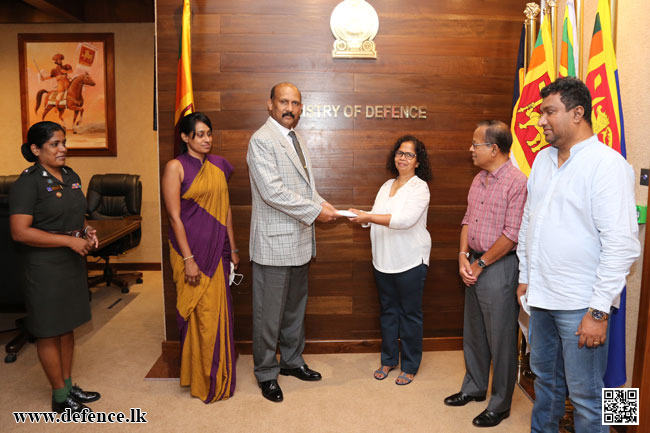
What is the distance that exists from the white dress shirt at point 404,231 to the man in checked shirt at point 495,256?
0.31m

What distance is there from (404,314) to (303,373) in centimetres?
73

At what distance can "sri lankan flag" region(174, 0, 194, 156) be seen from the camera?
2863 mm

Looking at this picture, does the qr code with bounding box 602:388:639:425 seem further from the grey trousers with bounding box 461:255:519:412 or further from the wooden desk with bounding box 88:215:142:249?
the wooden desk with bounding box 88:215:142:249

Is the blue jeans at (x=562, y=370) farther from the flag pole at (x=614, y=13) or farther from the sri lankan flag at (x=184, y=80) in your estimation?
the sri lankan flag at (x=184, y=80)

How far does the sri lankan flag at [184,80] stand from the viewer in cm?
286

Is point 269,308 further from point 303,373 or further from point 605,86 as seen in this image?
point 605,86

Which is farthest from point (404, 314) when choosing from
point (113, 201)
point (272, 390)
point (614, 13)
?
point (113, 201)

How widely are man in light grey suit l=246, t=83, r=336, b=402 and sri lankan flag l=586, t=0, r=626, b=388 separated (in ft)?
4.66

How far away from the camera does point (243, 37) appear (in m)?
3.11

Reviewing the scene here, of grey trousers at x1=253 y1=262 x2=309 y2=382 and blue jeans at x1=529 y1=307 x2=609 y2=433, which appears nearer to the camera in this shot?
blue jeans at x1=529 y1=307 x2=609 y2=433

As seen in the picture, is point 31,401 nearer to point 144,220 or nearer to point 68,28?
point 144,220

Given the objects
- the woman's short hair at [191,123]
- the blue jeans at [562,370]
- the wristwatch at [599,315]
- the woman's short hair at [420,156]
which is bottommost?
the blue jeans at [562,370]

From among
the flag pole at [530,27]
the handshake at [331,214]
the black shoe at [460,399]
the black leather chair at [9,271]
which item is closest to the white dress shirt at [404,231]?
the handshake at [331,214]

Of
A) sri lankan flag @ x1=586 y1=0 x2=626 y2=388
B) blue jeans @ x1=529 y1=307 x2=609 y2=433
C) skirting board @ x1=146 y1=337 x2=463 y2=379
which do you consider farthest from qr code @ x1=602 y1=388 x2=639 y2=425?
skirting board @ x1=146 y1=337 x2=463 y2=379
